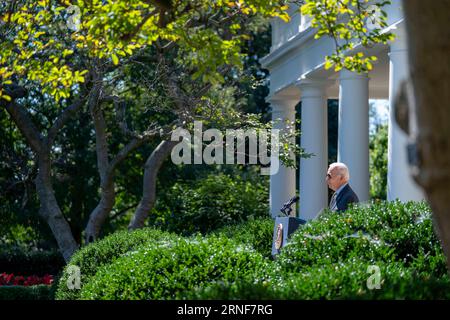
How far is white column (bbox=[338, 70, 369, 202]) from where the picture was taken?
16.6 m

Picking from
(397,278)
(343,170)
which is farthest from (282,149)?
(397,278)

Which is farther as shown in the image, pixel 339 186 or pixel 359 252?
pixel 339 186

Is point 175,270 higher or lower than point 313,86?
lower

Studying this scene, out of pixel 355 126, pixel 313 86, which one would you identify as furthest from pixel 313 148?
pixel 355 126

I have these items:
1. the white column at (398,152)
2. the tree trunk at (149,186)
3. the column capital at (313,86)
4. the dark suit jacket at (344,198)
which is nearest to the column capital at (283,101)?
the column capital at (313,86)

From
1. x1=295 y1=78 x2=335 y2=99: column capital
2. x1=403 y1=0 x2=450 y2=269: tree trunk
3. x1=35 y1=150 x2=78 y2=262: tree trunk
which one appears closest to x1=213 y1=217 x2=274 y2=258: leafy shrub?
x1=35 y1=150 x2=78 y2=262: tree trunk

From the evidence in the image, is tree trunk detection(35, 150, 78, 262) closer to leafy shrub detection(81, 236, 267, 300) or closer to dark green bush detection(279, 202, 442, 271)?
leafy shrub detection(81, 236, 267, 300)

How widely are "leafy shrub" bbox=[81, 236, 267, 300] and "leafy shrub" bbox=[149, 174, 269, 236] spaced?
32.2 ft

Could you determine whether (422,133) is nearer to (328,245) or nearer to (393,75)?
(328,245)

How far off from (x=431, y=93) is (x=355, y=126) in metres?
12.9

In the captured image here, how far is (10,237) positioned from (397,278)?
83.3ft

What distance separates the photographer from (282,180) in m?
23.2

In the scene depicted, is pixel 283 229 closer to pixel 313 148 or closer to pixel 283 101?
pixel 313 148

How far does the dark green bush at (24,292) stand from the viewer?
55.7 feet
